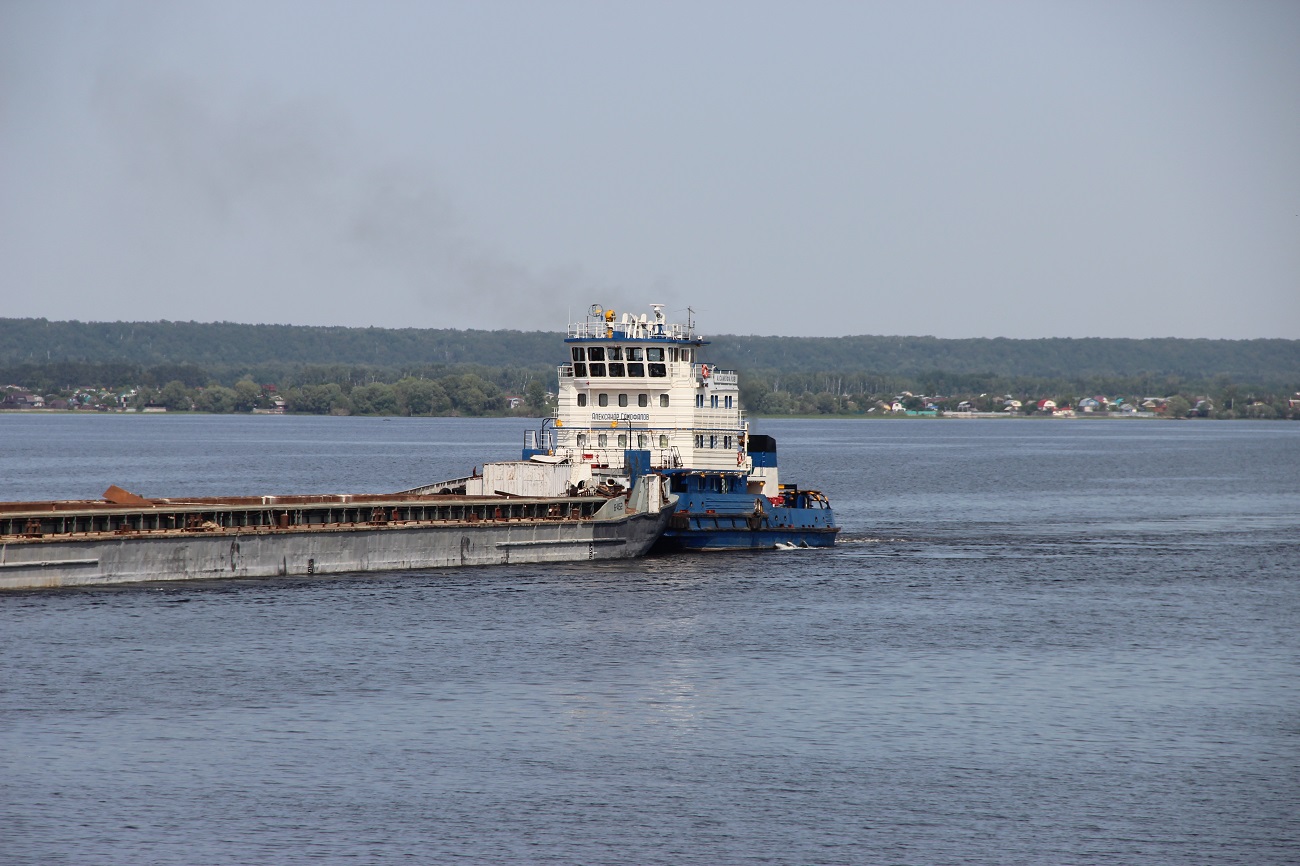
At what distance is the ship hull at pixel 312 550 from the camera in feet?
146

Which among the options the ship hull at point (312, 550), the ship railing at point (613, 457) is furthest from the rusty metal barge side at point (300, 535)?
the ship railing at point (613, 457)

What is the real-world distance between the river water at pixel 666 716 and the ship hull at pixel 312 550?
80cm

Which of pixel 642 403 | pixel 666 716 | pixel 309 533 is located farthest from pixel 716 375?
pixel 666 716

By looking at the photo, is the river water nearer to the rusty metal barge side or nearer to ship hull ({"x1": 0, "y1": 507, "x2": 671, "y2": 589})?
ship hull ({"x1": 0, "y1": 507, "x2": 671, "y2": 589})

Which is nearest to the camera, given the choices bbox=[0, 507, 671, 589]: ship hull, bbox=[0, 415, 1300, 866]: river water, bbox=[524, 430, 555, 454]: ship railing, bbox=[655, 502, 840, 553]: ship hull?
bbox=[0, 415, 1300, 866]: river water

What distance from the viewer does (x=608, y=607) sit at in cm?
4606

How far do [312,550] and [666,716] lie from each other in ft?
67.4

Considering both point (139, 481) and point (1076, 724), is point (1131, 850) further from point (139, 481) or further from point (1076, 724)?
point (139, 481)

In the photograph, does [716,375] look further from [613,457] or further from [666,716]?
[666,716]

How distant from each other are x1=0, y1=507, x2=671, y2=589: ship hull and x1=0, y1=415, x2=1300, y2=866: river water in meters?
0.80

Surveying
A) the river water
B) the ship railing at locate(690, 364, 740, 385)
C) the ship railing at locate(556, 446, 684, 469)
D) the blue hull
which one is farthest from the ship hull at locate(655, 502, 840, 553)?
the ship railing at locate(690, 364, 740, 385)

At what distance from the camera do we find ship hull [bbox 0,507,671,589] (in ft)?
146

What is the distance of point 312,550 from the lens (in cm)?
4988

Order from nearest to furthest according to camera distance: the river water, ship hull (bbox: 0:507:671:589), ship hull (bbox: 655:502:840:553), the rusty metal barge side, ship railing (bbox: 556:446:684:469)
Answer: the river water < ship hull (bbox: 0:507:671:589) < the rusty metal barge side < ship hull (bbox: 655:502:840:553) < ship railing (bbox: 556:446:684:469)
